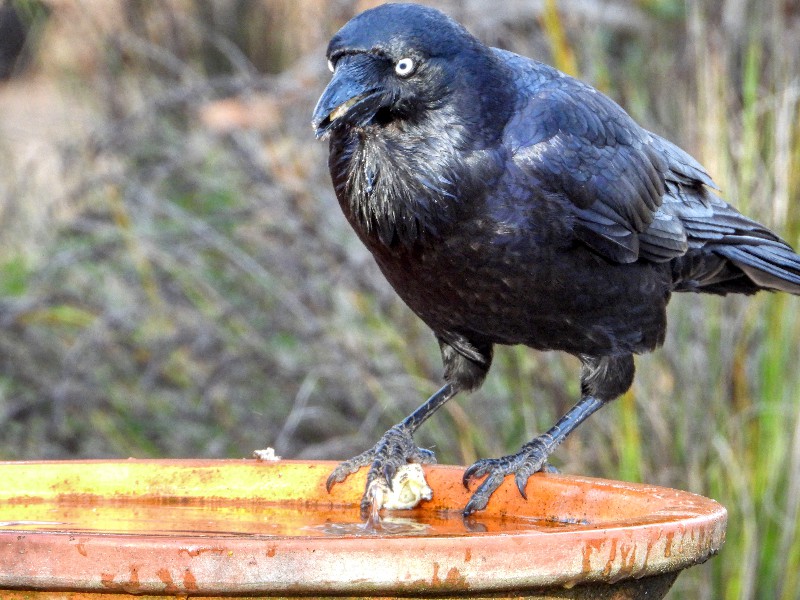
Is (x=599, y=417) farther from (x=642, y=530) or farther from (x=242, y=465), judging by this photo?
(x=642, y=530)

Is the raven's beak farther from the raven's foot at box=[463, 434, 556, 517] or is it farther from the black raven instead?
the raven's foot at box=[463, 434, 556, 517]

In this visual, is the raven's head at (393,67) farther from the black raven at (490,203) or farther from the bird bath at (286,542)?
the bird bath at (286,542)

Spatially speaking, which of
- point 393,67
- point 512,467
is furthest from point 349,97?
point 512,467

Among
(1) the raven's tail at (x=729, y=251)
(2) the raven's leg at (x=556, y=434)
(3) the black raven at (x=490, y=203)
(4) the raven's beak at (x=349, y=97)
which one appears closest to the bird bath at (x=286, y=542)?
(2) the raven's leg at (x=556, y=434)

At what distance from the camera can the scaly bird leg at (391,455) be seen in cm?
274

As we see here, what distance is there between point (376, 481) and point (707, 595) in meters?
1.68

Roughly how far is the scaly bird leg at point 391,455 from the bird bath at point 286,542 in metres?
0.14

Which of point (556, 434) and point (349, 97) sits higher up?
point (349, 97)

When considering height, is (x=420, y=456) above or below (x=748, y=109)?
below

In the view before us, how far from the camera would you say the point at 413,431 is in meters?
3.29

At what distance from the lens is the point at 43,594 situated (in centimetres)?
169

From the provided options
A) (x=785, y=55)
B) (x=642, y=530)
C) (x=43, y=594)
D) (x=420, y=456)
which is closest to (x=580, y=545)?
(x=642, y=530)

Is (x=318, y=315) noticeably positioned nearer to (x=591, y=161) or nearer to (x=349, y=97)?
(x=591, y=161)

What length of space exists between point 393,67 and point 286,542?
57.4 inches
